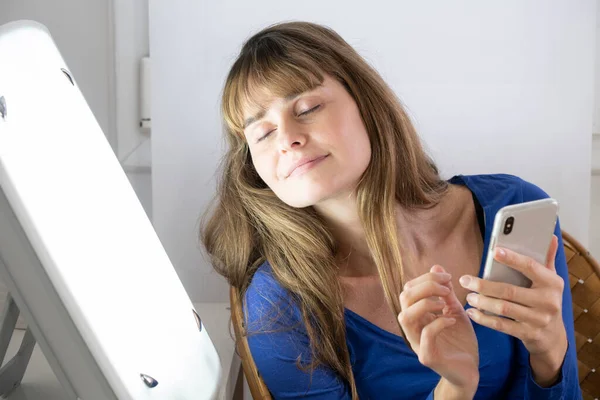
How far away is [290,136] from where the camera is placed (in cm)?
115

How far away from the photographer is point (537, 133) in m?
1.58

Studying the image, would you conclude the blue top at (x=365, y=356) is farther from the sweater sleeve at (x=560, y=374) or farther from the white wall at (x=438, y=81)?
the white wall at (x=438, y=81)

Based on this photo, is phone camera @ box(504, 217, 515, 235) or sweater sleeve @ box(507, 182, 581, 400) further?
sweater sleeve @ box(507, 182, 581, 400)

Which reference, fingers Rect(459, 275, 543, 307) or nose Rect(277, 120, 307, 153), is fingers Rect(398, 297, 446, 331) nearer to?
fingers Rect(459, 275, 543, 307)

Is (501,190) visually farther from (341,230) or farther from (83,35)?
(83,35)

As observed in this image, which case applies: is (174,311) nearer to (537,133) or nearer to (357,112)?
(357,112)

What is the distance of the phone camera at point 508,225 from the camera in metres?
0.92

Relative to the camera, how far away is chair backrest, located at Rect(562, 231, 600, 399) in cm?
150

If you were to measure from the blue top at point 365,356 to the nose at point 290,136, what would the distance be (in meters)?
0.25

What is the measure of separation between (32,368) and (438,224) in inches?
28.3

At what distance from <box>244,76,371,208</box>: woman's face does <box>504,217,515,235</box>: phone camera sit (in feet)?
1.03

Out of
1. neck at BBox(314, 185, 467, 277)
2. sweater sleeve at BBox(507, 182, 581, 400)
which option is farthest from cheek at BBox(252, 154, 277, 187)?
sweater sleeve at BBox(507, 182, 581, 400)

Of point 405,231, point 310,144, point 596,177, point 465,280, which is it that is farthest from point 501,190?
point 596,177

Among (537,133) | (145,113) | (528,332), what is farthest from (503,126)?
(145,113)
